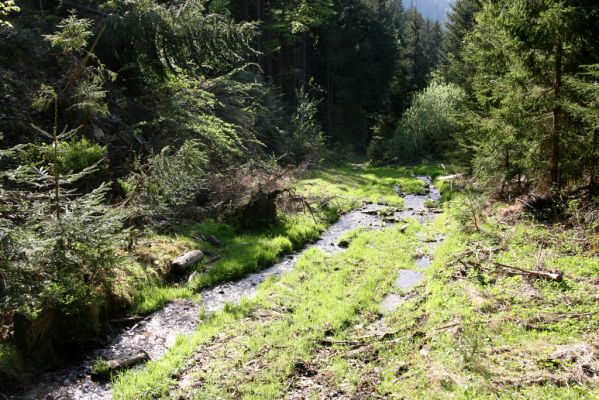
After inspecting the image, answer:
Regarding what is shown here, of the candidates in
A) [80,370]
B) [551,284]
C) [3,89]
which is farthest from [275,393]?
[3,89]

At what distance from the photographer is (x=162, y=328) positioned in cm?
968

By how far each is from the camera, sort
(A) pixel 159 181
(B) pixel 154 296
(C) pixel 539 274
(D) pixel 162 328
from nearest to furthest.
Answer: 1. (C) pixel 539 274
2. (D) pixel 162 328
3. (B) pixel 154 296
4. (A) pixel 159 181

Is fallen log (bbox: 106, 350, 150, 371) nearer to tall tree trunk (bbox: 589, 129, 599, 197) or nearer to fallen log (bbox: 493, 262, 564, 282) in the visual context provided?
fallen log (bbox: 493, 262, 564, 282)

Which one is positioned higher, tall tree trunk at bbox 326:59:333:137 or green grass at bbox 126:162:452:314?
tall tree trunk at bbox 326:59:333:137

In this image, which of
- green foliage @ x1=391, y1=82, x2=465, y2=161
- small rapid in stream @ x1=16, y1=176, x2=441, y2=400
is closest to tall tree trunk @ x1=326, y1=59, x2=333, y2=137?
green foliage @ x1=391, y1=82, x2=465, y2=161

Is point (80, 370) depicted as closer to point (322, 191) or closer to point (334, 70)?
point (322, 191)

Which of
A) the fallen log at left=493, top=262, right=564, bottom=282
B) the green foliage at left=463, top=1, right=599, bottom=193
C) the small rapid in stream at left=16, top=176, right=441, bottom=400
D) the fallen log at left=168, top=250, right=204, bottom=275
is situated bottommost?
the small rapid in stream at left=16, top=176, right=441, bottom=400

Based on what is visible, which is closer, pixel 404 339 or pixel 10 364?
pixel 10 364

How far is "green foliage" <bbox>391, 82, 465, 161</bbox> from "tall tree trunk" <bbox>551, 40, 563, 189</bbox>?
20.6 metres

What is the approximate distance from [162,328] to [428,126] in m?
31.0

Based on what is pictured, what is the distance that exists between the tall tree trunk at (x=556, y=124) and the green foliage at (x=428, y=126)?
2061 cm

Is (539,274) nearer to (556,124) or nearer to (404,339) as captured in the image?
(404,339)

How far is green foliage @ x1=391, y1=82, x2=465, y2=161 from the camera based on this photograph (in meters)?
35.0

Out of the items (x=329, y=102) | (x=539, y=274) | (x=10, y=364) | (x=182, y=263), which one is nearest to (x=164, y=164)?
(x=182, y=263)
